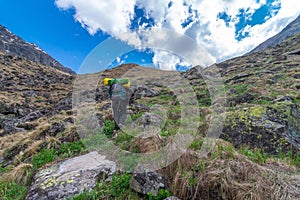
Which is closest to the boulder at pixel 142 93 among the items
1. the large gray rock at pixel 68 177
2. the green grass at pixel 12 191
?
the large gray rock at pixel 68 177

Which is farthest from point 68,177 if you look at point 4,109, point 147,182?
point 4,109

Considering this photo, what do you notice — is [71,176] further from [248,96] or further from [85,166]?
[248,96]

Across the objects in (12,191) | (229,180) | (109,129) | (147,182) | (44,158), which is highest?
(109,129)

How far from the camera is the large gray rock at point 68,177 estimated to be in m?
3.27

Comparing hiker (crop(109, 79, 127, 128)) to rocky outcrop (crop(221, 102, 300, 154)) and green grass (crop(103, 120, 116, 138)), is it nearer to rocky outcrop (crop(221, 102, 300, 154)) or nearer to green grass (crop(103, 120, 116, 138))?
green grass (crop(103, 120, 116, 138))

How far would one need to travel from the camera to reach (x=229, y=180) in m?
2.84

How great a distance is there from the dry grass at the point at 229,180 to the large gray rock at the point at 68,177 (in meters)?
1.62

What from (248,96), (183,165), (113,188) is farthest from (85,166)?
(248,96)

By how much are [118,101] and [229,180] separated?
5758 mm

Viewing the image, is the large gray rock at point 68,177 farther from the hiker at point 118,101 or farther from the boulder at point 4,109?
the boulder at point 4,109

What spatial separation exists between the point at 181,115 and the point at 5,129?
10.1m

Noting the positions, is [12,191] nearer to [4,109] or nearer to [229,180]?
[229,180]

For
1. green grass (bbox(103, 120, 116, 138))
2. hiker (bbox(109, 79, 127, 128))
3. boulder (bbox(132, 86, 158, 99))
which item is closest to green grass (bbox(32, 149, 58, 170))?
green grass (bbox(103, 120, 116, 138))

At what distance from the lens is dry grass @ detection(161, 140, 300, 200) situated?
102 inches
